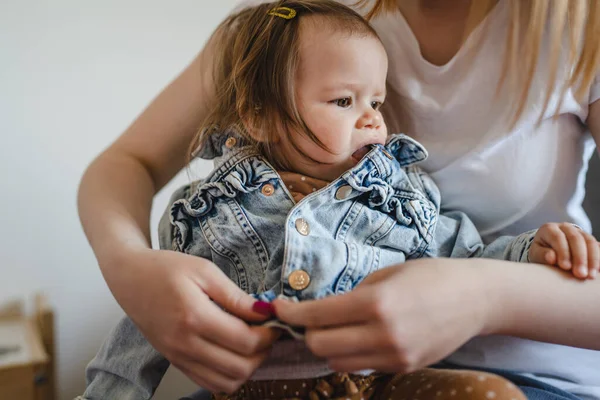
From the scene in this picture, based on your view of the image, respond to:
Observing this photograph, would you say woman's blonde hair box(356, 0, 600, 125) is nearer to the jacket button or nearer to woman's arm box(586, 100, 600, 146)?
woman's arm box(586, 100, 600, 146)

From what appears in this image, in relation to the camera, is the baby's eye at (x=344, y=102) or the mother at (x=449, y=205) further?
the baby's eye at (x=344, y=102)

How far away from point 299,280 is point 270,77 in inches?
11.5

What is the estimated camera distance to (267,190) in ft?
2.38

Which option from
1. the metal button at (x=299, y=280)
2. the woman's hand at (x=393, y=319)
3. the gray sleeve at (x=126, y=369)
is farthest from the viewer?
the gray sleeve at (x=126, y=369)

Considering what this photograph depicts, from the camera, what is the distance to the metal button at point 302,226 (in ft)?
2.20

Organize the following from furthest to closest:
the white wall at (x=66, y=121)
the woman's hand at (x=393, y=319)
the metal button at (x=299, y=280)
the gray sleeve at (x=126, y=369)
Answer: the white wall at (x=66, y=121) → the gray sleeve at (x=126, y=369) → the metal button at (x=299, y=280) → the woman's hand at (x=393, y=319)

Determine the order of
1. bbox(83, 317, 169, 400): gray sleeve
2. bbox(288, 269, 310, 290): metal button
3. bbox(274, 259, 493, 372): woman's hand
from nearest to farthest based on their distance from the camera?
bbox(274, 259, 493, 372): woman's hand, bbox(288, 269, 310, 290): metal button, bbox(83, 317, 169, 400): gray sleeve

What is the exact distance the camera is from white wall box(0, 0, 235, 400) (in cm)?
135

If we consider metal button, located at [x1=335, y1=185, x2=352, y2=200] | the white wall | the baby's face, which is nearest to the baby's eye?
the baby's face

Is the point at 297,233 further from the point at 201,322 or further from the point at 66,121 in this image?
the point at 66,121

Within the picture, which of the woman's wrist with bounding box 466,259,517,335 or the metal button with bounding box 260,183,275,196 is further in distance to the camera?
the metal button with bounding box 260,183,275,196

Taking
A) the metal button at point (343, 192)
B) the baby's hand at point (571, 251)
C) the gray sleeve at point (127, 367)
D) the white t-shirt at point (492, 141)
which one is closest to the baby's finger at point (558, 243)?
the baby's hand at point (571, 251)

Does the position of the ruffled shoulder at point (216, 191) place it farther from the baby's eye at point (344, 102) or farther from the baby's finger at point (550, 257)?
the baby's finger at point (550, 257)

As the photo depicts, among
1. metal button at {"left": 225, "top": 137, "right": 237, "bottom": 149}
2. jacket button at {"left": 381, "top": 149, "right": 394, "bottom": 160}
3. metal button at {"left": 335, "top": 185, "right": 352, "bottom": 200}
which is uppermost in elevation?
metal button at {"left": 225, "top": 137, "right": 237, "bottom": 149}
